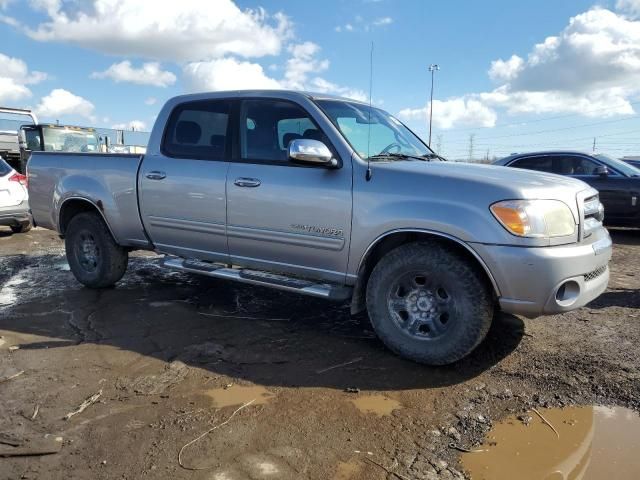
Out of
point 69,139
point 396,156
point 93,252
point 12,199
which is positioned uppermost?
point 69,139

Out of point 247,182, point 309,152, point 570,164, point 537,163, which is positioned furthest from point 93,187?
point 570,164

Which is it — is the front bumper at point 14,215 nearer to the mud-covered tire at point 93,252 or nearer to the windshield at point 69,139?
the mud-covered tire at point 93,252

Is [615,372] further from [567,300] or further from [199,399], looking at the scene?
[199,399]

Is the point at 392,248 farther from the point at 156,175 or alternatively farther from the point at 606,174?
the point at 606,174

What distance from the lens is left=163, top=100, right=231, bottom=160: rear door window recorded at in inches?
184

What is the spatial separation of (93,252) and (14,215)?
4.23m

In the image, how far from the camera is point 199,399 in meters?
3.25

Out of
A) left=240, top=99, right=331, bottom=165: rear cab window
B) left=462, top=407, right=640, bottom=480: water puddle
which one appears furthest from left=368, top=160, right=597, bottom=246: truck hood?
left=462, top=407, right=640, bottom=480: water puddle

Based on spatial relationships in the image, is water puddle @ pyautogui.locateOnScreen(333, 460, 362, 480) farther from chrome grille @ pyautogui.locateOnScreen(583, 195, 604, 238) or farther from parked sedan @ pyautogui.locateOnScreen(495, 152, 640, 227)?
parked sedan @ pyautogui.locateOnScreen(495, 152, 640, 227)

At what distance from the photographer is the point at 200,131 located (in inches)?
191

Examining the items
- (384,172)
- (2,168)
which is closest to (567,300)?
(384,172)

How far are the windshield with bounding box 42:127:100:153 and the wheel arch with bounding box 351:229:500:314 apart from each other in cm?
1547

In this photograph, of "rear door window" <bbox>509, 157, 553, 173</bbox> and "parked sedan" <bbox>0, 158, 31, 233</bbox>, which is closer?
"parked sedan" <bbox>0, 158, 31, 233</bbox>

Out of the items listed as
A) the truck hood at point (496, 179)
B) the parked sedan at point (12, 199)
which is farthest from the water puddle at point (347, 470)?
the parked sedan at point (12, 199)
